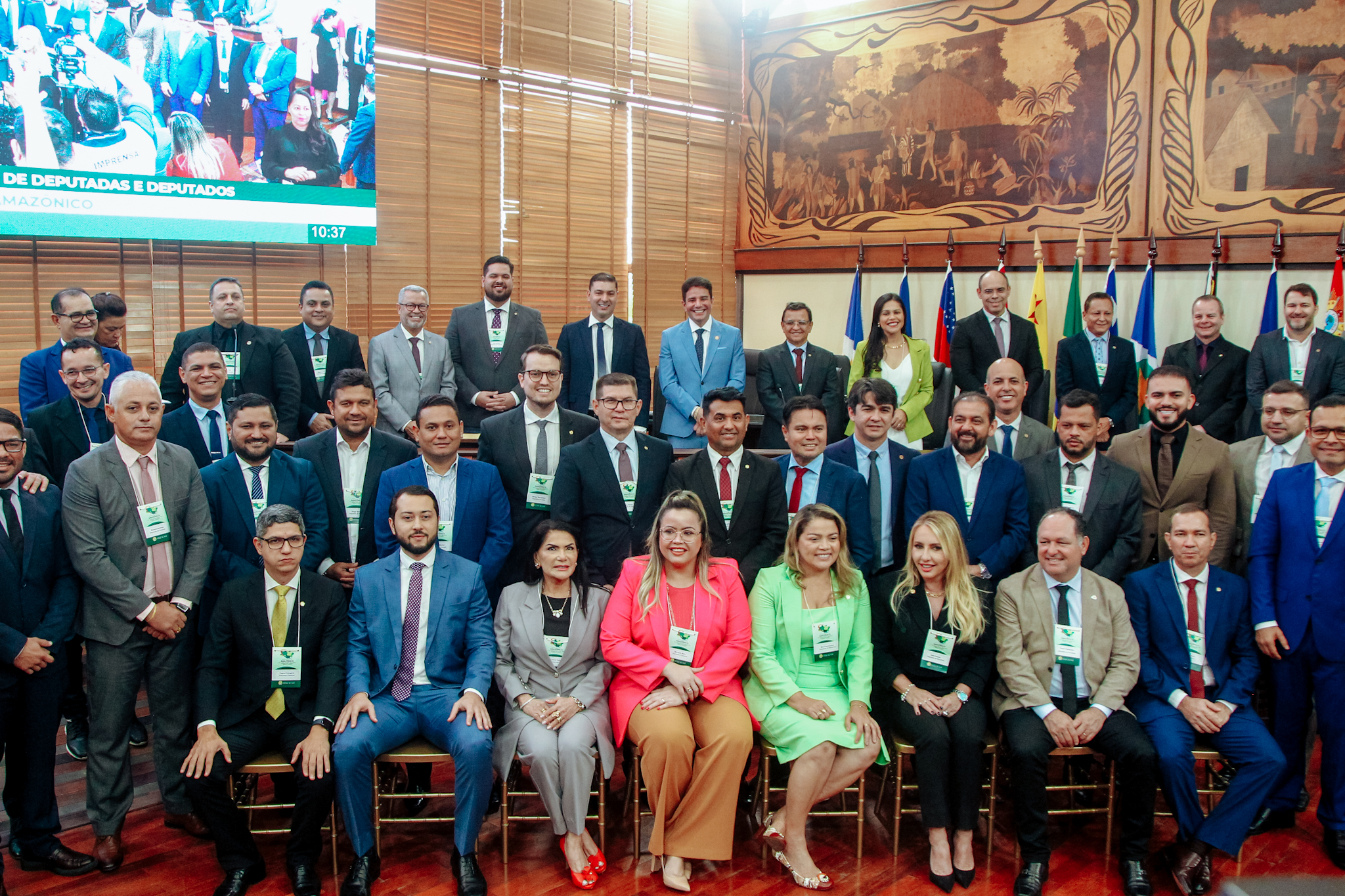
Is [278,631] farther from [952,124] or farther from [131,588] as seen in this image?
[952,124]

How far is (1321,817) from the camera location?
3590 millimetres

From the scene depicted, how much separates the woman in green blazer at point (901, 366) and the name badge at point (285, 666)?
3162mm

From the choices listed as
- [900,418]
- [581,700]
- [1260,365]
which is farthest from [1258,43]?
[581,700]

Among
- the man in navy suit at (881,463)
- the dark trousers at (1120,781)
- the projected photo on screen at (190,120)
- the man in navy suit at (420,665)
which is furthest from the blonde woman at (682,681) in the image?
the projected photo on screen at (190,120)

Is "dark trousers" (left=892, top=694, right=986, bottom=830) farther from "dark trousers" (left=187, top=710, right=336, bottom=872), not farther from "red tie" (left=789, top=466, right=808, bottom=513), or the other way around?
"dark trousers" (left=187, top=710, right=336, bottom=872)

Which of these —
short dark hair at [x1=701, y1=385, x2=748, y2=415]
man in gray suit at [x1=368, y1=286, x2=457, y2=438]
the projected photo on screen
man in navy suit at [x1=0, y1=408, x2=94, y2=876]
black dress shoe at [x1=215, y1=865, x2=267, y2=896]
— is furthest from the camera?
the projected photo on screen

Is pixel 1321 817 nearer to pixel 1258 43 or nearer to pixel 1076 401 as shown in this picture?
pixel 1076 401

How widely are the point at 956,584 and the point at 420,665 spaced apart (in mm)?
2024

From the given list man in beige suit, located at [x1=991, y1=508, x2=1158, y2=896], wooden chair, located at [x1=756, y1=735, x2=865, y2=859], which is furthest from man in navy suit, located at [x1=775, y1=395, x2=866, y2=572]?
wooden chair, located at [x1=756, y1=735, x2=865, y2=859]

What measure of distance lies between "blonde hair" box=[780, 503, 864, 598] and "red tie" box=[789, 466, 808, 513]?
1.32ft

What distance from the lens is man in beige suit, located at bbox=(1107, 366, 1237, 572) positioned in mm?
4031

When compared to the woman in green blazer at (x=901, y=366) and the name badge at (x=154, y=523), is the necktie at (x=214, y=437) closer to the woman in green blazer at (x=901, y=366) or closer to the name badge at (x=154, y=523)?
the name badge at (x=154, y=523)

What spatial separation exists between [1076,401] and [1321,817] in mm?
1811

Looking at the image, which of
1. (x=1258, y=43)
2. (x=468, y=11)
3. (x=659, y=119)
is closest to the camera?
(x=1258, y=43)
